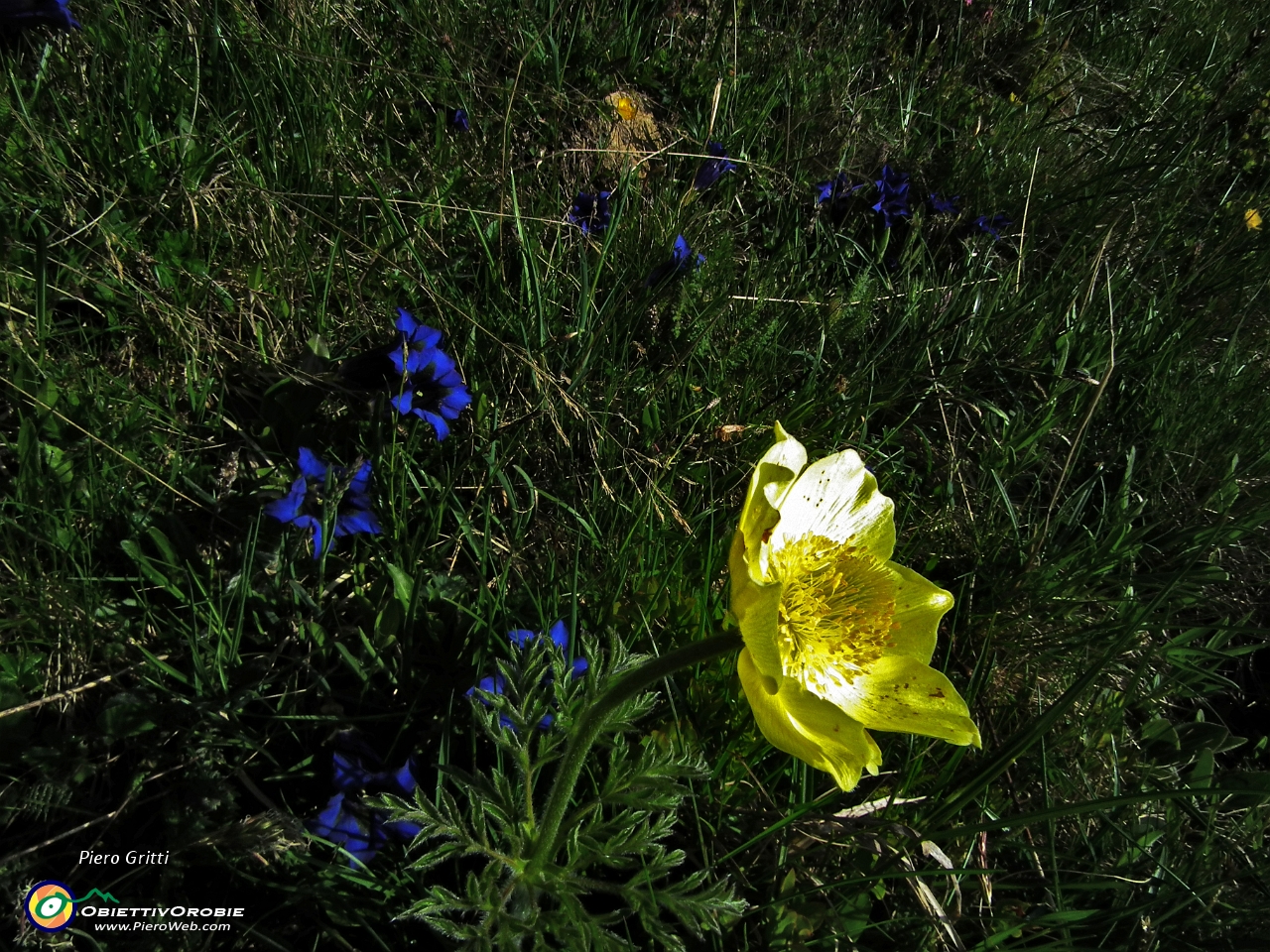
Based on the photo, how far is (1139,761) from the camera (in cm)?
177

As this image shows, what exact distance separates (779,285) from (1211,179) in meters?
1.96

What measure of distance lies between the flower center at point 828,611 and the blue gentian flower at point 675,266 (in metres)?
1.11

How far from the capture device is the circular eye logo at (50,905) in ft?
3.80

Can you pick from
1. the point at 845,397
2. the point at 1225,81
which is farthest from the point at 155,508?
the point at 1225,81

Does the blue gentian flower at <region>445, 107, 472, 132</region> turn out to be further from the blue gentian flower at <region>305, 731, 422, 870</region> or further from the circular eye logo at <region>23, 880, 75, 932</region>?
the circular eye logo at <region>23, 880, 75, 932</region>

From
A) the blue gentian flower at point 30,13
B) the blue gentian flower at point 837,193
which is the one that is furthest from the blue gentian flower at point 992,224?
the blue gentian flower at point 30,13

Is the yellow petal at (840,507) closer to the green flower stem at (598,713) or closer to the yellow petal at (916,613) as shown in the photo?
the yellow petal at (916,613)

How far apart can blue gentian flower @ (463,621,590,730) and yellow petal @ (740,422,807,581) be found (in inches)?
16.6

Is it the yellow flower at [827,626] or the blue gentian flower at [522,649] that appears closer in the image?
→ the yellow flower at [827,626]

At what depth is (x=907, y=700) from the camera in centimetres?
114

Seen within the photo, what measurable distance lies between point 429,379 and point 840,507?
2.78ft

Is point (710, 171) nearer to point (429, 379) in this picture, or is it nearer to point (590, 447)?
point (590, 447)

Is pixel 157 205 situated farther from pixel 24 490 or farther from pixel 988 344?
pixel 988 344

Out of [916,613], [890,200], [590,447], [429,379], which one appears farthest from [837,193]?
[916,613]
